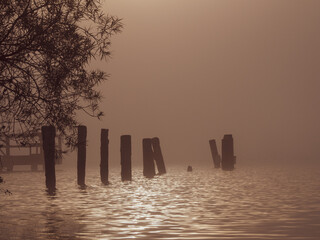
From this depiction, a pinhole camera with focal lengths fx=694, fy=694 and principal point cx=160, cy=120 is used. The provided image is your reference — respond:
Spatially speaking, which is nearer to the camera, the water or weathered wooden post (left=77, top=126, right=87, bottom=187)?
the water

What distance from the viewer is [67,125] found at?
16.0 meters

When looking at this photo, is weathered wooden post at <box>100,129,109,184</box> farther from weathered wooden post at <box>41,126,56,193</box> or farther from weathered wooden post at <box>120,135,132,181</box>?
weathered wooden post at <box>41,126,56,193</box>

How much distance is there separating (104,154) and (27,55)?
14428 millimetres

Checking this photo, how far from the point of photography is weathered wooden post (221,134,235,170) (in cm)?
4128

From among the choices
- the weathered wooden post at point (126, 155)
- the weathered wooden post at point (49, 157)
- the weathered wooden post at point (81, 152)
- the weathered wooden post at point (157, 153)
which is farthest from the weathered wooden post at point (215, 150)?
the weathered wooden post at point (49, 157)

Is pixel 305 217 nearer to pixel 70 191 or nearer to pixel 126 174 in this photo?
pixel 70 191

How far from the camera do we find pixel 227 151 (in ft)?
138

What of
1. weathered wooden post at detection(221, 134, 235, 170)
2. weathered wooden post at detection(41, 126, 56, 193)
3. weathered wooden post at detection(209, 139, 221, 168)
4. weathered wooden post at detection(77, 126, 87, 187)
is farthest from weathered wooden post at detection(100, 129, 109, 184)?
weathered wooden post at detection(209, 139, 221, 168)

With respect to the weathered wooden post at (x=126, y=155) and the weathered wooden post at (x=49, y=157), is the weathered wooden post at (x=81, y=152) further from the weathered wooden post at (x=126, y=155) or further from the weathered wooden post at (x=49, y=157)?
the weathered wooden post at (x=126, y=155)

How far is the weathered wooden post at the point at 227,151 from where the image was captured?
41281mm

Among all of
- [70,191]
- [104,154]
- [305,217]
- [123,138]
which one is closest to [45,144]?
[70,191]

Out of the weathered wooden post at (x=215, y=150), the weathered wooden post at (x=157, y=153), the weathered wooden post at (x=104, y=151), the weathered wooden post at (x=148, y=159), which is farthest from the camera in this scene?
the weathered wooden post at (x=215, y=150)

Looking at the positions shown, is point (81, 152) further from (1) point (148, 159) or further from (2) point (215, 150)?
(2) point (215, 150)

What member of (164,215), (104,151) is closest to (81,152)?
(104,151)
